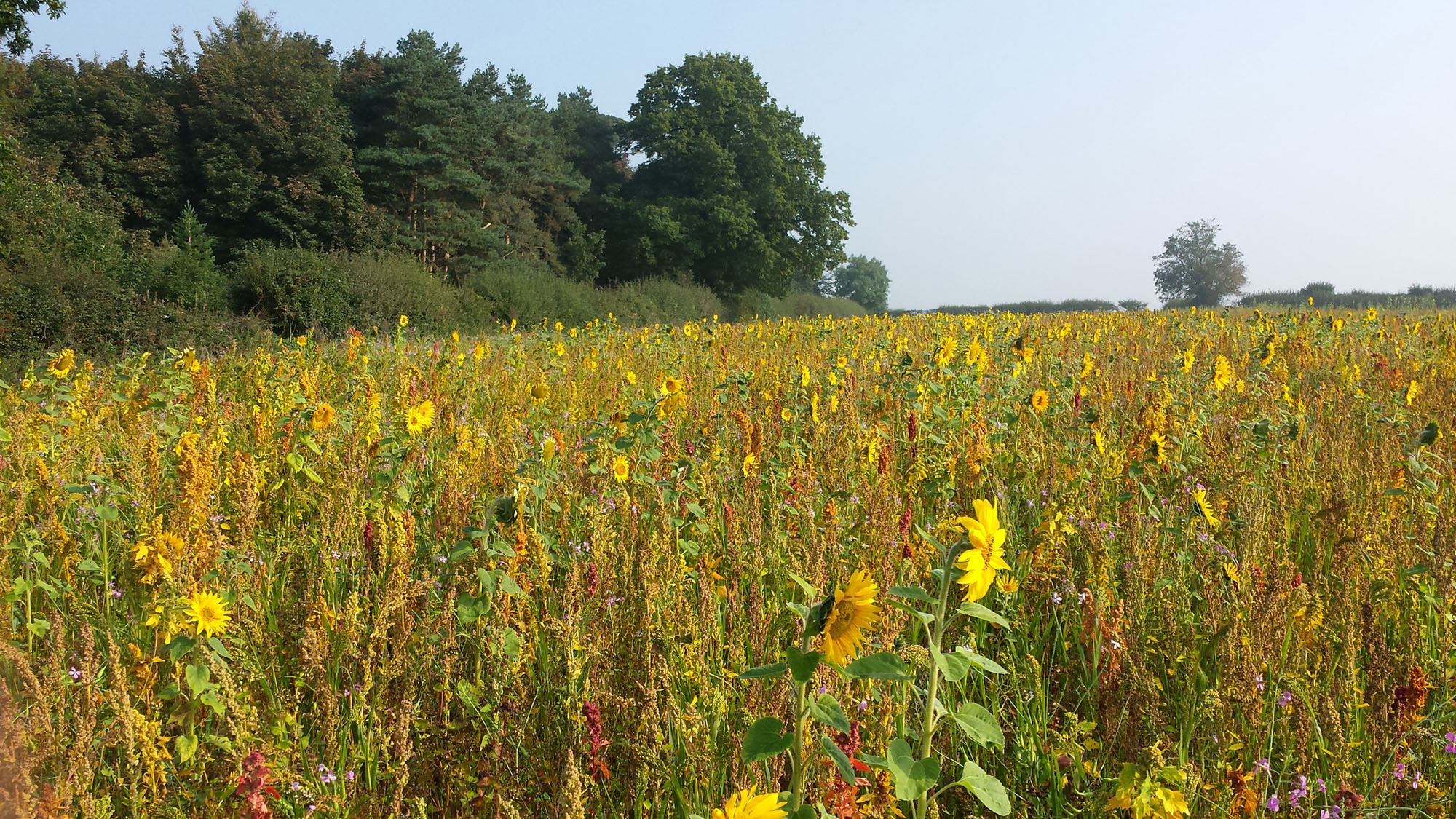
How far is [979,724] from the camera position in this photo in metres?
0.90

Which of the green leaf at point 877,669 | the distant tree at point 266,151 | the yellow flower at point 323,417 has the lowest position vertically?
the green leaf at point 877,669

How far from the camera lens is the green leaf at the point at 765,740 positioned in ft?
2.77

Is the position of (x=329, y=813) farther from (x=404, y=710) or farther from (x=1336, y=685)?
(x=1336, y=685)

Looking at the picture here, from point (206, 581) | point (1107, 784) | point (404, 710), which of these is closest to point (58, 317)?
point (206, 581)

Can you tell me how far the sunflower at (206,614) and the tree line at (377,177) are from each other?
530 inches

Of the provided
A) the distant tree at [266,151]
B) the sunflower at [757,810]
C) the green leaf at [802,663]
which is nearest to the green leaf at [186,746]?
the sunflower at [757,810]

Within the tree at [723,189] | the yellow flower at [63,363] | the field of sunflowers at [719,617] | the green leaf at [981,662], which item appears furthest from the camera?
the tree at [723,189]

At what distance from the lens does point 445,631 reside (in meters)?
1.65

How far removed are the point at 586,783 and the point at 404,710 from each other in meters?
0.35

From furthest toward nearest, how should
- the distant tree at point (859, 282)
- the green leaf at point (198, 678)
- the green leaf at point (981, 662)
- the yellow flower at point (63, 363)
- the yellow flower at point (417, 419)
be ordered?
the distant tree at point (859, 282) < the yellow flower at point (63, 363) < the yellow flower at point (417, 419) < the green leaf at point (198, 678) < the green leaf at point (981, 662)

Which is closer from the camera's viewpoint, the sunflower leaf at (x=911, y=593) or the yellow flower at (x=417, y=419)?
the sunflower leaf at (x=911, y=593)

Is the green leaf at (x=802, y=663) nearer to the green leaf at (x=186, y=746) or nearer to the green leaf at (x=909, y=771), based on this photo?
the green leaf at (x=909, y=771)

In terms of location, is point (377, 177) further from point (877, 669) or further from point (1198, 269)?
point (1198, 269)

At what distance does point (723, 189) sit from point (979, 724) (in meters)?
32.3
